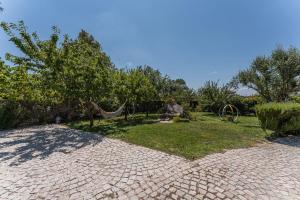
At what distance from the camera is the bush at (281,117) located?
660cm

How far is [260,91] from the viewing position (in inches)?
623

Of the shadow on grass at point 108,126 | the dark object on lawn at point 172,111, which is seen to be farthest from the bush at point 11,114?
the dark object on lawn at point 172,111

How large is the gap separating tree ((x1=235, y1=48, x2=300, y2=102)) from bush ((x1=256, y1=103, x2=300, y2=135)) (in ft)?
32.1

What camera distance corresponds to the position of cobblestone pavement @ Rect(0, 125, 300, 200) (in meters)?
2.98

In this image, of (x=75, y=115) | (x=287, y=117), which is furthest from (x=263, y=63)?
(x=75, y=115)

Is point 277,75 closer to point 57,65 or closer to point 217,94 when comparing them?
point 217,94

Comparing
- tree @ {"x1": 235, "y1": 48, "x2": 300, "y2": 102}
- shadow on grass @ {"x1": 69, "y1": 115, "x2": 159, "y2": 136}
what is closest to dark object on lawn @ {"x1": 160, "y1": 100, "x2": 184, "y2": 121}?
shadow on grass @ {"x1": 69, "y1": 115, "x2": 159, "y2": 136}

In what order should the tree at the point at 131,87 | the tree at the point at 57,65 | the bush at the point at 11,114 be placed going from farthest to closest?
1. the tree at the point at 131,87
2. the bush at the point at 11,114
3. the tree at the point at 57,65

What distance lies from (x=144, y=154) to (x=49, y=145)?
3612mm

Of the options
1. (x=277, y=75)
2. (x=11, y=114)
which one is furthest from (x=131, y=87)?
(x=277, y=75)

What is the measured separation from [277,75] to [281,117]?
1084 centimetres

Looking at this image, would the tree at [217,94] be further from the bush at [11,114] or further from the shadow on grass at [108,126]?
the bush at [11,114]

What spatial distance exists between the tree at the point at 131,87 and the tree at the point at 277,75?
425 inches

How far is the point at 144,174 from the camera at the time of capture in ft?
11.9
